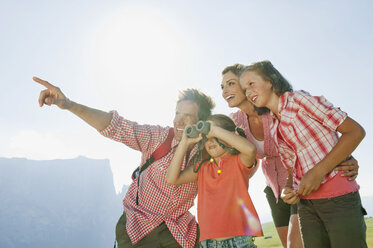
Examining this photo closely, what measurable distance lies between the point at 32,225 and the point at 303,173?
163 meters

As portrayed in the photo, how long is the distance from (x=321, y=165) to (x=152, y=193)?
2184 millimetres

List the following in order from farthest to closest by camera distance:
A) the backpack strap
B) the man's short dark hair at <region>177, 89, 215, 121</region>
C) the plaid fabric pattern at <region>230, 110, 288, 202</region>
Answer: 1. the man's short dark hair at <region>177, 89, 215, 121</region>
2. the plaid fabric pattern at <region>230, 110, 288, 202</region>
3. the backpack strap

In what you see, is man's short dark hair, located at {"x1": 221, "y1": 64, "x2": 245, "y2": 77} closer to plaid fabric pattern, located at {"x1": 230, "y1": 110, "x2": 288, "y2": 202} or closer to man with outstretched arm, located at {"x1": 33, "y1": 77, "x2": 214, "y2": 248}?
plaid fabric pattern, located at {"x1": 230, "y1": 110, "x2": 288, "y2": 202}

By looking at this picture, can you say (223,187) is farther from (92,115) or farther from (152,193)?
(92,115)

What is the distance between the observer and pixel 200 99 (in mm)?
4141

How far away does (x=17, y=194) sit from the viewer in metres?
A: 143

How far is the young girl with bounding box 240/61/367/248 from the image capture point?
2.38 meters

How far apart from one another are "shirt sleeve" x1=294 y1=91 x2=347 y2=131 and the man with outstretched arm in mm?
1653

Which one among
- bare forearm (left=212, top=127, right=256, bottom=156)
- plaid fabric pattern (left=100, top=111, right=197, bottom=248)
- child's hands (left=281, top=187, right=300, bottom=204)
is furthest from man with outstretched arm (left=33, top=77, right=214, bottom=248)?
child's hands (left=281, top=187, right=300, bottom=204)

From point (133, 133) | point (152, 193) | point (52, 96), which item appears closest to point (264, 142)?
point (152, 193)

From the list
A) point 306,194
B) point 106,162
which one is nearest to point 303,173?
point 306,194

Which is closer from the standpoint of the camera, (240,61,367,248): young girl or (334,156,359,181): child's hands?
(240,61,367,248): young girl

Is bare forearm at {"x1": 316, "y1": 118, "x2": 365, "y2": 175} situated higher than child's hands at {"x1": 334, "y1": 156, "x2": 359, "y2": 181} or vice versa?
bare forearm at {"x1": 316, "y1": 118, "x2": 365, "y2": 175}

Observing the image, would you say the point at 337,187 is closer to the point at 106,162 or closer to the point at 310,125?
the point at 310,125
